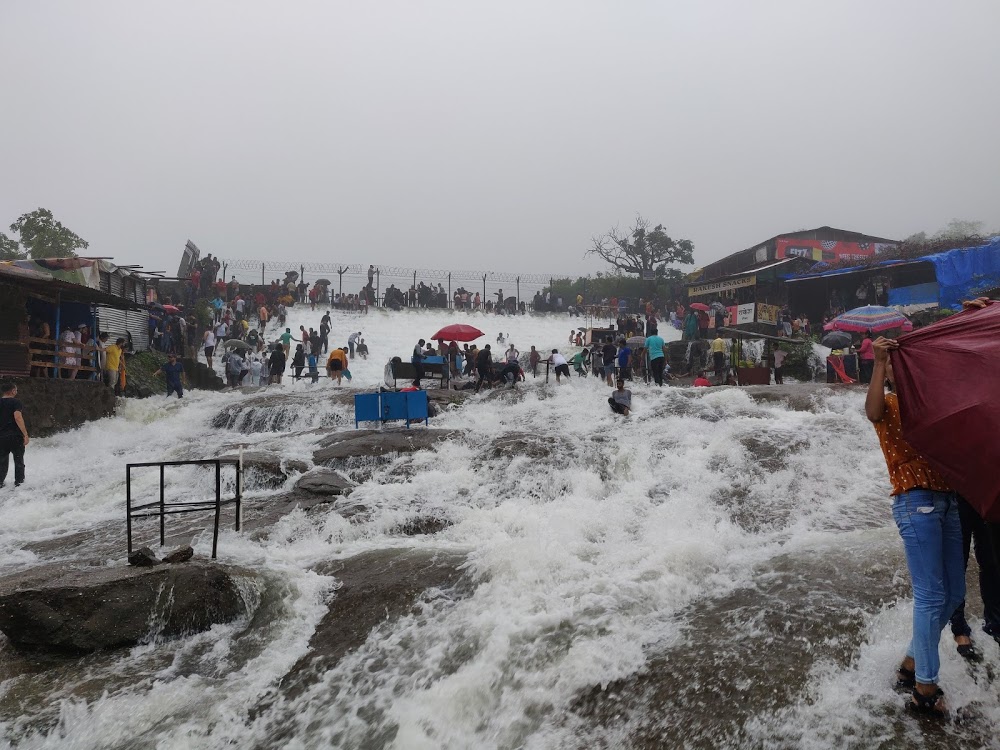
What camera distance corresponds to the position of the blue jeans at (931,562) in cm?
329

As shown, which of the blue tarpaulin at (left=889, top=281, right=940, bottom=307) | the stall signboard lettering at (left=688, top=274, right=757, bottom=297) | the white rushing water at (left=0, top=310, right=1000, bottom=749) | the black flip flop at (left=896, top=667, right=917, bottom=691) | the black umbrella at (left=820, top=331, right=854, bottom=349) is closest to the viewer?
the black flip flop at (left=896, top=667, right=917, bottom=691)

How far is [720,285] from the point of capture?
32.2 m

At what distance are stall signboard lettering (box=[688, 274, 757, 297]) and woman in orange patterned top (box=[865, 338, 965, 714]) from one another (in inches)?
1076

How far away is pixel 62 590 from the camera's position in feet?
16.9

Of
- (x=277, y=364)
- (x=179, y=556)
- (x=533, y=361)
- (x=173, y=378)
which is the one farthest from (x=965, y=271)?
(x=173, y=378)

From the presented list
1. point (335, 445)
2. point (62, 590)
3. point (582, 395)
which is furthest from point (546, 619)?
point (582, 395)

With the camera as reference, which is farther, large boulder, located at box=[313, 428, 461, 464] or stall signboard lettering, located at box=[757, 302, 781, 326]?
stall signboard lettering, located at box=[757, 302, 781, 326]

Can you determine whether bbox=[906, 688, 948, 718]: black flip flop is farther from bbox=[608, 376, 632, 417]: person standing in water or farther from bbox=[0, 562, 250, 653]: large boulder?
bbox=[608, 376, 632, 417]: person standing in water

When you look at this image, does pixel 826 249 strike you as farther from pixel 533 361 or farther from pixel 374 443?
pixel 374 443

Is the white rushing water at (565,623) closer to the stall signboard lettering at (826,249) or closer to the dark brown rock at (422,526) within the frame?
the dark brown rock at (422,526)

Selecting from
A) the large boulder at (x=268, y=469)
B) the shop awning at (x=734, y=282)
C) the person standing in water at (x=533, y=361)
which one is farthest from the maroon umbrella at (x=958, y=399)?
the shop awning at (x=734, y=282)

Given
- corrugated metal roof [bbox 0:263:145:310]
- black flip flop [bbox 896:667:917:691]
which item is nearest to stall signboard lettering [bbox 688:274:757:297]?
corrugated metal roof [bbox 0:263:145:310]

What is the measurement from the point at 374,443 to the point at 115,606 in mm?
6761

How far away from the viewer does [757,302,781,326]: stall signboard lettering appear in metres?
25.2
